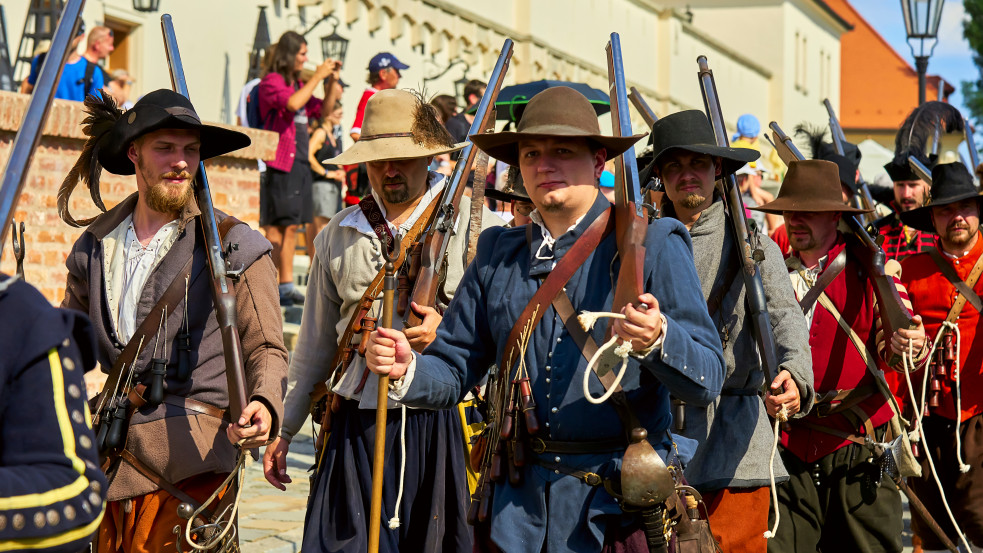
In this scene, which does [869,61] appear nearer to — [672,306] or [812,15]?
[812,15]

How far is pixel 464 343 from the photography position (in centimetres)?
429

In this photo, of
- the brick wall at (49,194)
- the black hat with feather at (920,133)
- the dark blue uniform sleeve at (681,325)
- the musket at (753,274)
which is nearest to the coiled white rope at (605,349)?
the dark blue uniform sleeve at (681,325)

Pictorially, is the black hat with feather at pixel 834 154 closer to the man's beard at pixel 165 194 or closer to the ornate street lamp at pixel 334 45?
the man's beard at pixel 165 194

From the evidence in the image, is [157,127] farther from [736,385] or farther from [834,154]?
[834,154]

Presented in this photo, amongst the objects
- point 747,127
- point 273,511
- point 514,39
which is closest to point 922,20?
point 747,127

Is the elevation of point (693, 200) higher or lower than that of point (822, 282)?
higher

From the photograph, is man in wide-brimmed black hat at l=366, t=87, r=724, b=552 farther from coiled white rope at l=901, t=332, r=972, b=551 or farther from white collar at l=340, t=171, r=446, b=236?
coiled white rope at l=901, t=332, r=972, b=551

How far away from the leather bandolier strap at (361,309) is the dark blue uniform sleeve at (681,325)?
58.5 inches

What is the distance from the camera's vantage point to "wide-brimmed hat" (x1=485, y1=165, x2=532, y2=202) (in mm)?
6508

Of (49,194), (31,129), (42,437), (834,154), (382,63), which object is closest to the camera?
(42,437)

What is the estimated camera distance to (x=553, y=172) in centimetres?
411

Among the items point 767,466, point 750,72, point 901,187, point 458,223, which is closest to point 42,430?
point 458,223

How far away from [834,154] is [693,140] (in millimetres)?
3053

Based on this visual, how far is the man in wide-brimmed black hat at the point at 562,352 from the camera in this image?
398 cm
